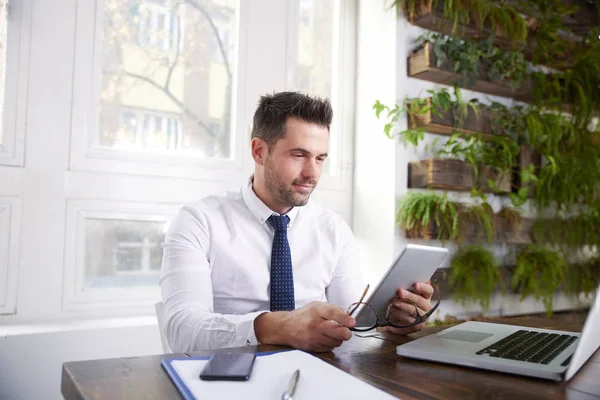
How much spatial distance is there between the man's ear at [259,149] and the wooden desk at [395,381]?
3.17ft

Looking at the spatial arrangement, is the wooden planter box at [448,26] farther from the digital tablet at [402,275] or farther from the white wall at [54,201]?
the digital tablet at [402,275]

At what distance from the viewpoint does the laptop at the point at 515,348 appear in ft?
2.56

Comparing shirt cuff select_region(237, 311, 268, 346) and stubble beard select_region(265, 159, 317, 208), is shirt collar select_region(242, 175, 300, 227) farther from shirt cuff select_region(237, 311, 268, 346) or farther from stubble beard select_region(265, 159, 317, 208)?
shirt cuff select_region(237, 311, 268, 346)

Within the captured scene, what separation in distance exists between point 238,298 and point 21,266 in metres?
1.04

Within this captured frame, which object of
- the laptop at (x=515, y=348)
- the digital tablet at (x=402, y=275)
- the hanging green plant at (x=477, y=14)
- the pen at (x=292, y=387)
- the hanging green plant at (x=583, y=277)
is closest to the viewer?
the pen at (x=292, y=387)

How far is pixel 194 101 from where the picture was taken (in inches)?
94.3

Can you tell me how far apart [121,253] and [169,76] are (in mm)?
905

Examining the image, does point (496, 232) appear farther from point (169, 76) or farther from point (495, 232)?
point (169, 76)

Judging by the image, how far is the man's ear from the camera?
175cm

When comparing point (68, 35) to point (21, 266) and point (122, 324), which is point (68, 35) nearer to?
point (21, 266)

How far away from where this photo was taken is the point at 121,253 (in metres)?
2.20

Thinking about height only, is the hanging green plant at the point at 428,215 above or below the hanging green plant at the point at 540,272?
above

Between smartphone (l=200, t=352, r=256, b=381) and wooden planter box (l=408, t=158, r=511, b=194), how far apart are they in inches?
75.9

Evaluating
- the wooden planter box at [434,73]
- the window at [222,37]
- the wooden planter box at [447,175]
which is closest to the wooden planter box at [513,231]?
the wooden planter box at [447,175]
